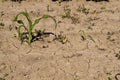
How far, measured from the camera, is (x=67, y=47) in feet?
12.8

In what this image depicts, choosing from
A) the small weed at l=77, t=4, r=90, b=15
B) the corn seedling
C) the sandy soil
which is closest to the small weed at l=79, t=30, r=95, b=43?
the sandy soil

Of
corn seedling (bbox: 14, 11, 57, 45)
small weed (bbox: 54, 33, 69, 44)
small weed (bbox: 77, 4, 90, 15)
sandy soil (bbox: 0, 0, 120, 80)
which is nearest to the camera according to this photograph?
sandy soil (bbox: 0, 0, 120, 80)

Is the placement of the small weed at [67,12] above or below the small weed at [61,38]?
above

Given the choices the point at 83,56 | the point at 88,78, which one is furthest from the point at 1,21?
the point at 88,78

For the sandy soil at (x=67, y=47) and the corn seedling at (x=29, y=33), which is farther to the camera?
the corn seedling at (x=29, y=33)

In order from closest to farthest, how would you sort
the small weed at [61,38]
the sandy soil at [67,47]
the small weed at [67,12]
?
the sandy soil at [67,47]
the small weed at [61,38]
the small weed at [67,12]

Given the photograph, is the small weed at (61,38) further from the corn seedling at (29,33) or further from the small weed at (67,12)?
the small weed at (67,12)

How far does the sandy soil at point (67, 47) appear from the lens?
11.2ft

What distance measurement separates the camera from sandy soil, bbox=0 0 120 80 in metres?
3.43

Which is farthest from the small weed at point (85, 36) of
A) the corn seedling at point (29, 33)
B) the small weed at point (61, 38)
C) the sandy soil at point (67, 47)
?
the corn seedling at point (29, 33)

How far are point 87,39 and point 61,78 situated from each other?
97cm

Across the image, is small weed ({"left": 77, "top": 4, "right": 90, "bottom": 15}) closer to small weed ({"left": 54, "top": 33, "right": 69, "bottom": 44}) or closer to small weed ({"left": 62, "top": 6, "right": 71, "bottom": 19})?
small weed ({"left": 62, "top": 6, "right": 71, "bottom": 19})

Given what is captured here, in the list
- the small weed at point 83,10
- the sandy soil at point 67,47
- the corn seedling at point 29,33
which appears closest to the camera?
the sandy soil at point 67,47

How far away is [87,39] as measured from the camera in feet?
13.4
